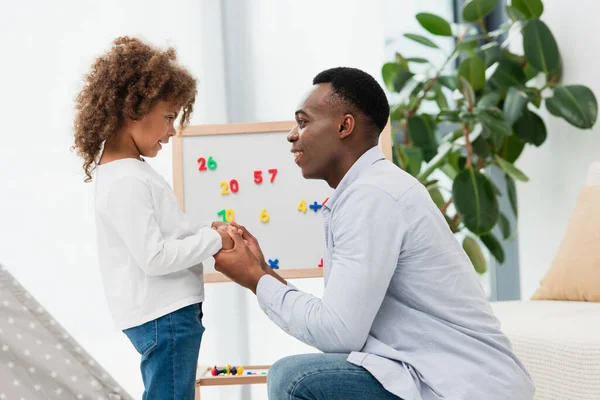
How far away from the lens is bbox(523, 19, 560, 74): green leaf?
9.82 ft

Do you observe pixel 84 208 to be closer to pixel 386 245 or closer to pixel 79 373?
pixel 386 245

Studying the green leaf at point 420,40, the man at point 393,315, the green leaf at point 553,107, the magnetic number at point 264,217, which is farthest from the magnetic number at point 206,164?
the green leaf at point 553,107

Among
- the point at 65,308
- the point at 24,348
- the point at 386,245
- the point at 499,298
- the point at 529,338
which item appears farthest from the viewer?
the point at 499,298

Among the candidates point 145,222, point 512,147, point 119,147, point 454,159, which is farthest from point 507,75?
point 145,222

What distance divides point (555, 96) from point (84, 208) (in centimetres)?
184

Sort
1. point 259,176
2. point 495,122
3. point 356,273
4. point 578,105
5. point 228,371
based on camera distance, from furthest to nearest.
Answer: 1. point 495,122
2. point 578,105
3. point 259,176
4. point 228,371
5. point 356,273

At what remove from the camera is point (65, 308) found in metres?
2.63

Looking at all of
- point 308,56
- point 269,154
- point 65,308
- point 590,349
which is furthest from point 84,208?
point 590,349

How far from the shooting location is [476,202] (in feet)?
9.73

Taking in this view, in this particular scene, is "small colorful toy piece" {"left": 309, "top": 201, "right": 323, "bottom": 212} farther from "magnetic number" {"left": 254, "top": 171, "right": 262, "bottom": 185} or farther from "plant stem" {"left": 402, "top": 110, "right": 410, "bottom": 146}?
"plant stem" {"left": 402, "top": 110, "right": 410, "bottom": 146}

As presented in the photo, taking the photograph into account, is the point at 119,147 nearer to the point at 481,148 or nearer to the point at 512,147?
the point at 481,148

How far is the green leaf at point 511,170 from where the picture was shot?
300 cm

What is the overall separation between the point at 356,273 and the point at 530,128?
2053mm

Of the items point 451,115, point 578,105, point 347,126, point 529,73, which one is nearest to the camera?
point 347,126
